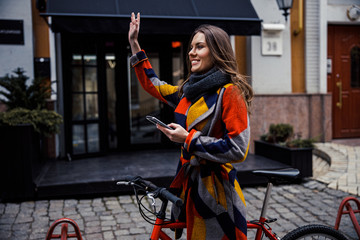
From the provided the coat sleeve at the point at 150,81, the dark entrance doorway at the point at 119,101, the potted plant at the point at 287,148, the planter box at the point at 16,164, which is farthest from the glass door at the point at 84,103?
the coat sleeve at the point at 150,81

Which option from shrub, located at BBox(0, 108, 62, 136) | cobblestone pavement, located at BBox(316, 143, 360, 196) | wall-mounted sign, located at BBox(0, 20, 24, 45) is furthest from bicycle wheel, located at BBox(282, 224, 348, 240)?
wall-mounted sign, located at BBox(0, 20, 24, 45)

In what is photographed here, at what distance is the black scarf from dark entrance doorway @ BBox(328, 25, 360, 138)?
315 inches

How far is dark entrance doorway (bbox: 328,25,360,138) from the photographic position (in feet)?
30.5

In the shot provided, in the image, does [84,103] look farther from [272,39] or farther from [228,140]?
[228,140]

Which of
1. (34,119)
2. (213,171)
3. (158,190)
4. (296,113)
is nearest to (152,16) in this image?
(34,119)

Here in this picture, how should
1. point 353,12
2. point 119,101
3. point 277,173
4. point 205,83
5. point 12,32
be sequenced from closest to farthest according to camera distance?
point 205,83, point 277,173, point 12,32, point 119,101, point 353,12

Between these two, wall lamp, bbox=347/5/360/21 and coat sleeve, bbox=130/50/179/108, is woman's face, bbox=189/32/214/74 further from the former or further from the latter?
wall lamp, bbox=347/5/360/21

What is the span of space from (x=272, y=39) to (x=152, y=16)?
3322 millimetres

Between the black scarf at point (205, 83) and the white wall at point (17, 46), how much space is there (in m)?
5.76

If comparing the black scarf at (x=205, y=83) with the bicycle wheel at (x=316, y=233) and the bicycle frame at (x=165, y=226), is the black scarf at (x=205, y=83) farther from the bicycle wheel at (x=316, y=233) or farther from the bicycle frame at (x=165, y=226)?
the bicycle wheel at (x=316, y=233)

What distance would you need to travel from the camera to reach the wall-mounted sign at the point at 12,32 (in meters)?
6.97

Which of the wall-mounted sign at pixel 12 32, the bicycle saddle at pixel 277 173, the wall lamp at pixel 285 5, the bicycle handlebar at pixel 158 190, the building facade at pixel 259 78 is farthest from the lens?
the wall lamp at pixel 285 5

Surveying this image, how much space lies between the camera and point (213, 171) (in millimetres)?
2049

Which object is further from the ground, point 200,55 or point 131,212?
point 200,55
